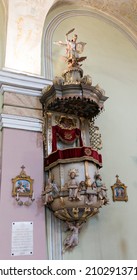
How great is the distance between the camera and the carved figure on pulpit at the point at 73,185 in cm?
378

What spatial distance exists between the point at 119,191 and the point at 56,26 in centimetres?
332

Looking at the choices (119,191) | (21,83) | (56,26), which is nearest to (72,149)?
(119,191)

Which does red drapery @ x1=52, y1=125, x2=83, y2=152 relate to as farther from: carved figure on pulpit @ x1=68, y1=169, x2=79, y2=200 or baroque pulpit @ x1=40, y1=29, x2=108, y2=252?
carved figure on pulpit @ x1=68, y1=169, x2=79, y2=200

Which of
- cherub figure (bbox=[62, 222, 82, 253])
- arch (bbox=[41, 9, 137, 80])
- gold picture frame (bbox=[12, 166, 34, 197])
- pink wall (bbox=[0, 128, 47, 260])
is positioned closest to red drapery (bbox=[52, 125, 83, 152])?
pink wall (bbox=[0, 128, 47, 260])

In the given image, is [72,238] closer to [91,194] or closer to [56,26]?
[91,194]

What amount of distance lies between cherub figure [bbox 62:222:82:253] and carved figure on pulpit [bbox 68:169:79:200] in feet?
1.59

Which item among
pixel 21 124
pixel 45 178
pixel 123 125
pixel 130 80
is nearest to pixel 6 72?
pixel 21 124

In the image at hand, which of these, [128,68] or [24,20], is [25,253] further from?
[128,68]

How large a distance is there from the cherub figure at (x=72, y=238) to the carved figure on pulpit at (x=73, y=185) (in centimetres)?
48

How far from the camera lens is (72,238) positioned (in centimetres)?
395

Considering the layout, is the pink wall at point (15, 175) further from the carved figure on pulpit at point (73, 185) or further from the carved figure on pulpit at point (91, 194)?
the carved figure on pulpit at point (91, 194)

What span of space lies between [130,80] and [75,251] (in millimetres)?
3453

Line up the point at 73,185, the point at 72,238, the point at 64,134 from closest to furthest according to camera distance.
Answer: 1. the point at 73,185
2. the point at 72,238
3. the point at 64,134

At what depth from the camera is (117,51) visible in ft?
20.1
